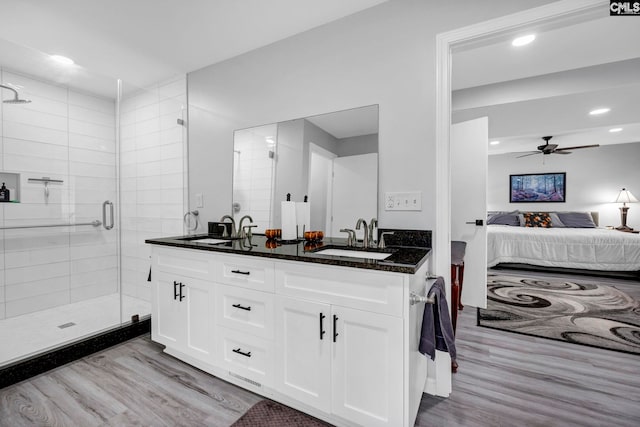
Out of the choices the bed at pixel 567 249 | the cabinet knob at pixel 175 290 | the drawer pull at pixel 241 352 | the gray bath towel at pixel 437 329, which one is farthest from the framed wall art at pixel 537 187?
the cabinet knob at pixel 175 290

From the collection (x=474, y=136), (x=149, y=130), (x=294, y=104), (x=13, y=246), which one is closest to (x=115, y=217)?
(x=13, y=246)

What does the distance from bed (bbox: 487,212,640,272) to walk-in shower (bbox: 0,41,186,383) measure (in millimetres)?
5254

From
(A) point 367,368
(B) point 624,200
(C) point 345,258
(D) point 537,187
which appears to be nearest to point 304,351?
(A) point 367,368

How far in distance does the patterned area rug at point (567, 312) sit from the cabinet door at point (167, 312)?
2.69 m

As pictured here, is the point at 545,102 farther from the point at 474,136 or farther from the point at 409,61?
the point at 409,61

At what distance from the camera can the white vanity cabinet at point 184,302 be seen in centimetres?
188

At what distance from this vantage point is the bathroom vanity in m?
1.29

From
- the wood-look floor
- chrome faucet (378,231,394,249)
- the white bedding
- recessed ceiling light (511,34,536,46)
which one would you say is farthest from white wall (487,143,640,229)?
chrome faucet (378,231,394,249)

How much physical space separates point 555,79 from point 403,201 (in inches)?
107

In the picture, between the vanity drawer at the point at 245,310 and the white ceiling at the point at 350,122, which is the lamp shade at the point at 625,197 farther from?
the vanity drawer at the point at 245,310

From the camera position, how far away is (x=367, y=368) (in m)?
1.34

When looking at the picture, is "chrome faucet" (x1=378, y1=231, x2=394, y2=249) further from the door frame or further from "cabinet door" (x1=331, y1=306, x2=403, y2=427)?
"cabinet door" (x1=331, y1=306, x2=403, y2=427)

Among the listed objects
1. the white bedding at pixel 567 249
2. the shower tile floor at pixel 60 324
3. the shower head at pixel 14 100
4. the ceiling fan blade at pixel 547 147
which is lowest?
the shower tile floor at pixel 60 324

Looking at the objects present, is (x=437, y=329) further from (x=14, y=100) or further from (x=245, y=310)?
(x=14, y=100)
